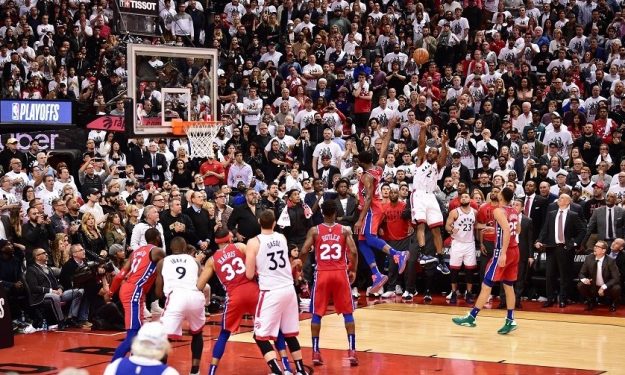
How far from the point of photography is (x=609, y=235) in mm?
20062

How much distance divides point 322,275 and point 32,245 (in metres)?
5.91

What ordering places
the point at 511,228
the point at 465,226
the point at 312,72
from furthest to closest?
Answer: the point at 312,72 → the point at 465,226 → the point at 511,228

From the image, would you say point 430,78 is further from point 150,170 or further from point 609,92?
point 150,170

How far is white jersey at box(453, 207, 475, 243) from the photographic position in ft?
66.2

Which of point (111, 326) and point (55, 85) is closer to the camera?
point (111, 326)

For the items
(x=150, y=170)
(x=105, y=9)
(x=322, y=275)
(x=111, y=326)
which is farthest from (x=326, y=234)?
(x=105, y=9)

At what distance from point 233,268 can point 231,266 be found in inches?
1.4

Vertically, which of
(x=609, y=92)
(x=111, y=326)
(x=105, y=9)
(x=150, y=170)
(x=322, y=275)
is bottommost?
(x=111, y=326)

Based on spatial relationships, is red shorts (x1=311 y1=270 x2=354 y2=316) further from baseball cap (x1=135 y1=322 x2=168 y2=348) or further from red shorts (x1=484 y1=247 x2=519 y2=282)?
baseball cap (x1=135 y1=322 x2=168 y2=348)

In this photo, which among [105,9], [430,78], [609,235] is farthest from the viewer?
[105,9]

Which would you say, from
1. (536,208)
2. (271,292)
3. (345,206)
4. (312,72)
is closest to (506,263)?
(536,208)

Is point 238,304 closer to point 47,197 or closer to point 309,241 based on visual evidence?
point 309,241

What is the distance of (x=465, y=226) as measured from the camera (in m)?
20.2

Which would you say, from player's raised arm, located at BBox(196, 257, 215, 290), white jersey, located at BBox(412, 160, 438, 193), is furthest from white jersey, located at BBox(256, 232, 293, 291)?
white jersey, located at BBox(412, 160, 438, 193)
